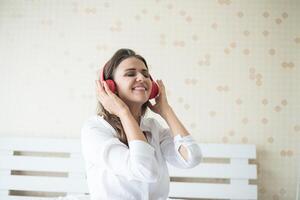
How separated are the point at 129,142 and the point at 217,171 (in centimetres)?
118

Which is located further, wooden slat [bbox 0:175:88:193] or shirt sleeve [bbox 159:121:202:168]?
wooden slat [bbox 0:175:88:193]

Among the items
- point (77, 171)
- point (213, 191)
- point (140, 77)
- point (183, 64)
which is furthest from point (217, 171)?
point (140, 77)

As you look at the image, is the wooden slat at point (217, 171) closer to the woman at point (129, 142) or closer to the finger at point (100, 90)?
the woman at point (129, 142)

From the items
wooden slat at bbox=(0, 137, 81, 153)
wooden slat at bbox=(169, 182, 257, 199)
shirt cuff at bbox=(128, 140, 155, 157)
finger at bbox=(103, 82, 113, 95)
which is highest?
finger at bbox=(103, 82, 113, 95)

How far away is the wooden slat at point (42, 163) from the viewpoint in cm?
200

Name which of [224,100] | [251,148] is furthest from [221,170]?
[224,100]

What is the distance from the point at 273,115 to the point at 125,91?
4.54 ft

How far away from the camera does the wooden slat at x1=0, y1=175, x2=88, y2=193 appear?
1.98 metres

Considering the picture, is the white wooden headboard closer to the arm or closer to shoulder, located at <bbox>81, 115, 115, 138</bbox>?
the arm

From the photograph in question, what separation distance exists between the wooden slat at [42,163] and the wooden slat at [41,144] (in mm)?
61

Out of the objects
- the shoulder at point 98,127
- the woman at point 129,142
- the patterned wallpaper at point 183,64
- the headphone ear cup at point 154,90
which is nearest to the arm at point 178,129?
the woman at point 129,142

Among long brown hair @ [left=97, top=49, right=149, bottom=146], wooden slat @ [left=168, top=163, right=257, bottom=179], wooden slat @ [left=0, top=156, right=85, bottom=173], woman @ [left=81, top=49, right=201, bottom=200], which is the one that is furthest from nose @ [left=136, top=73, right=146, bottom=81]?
wooden slat @ [left=0, top=156, right=85, bottom=173]

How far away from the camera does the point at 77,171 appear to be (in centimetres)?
199

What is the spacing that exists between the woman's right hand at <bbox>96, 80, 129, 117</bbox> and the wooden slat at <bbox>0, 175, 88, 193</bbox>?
1.08m
